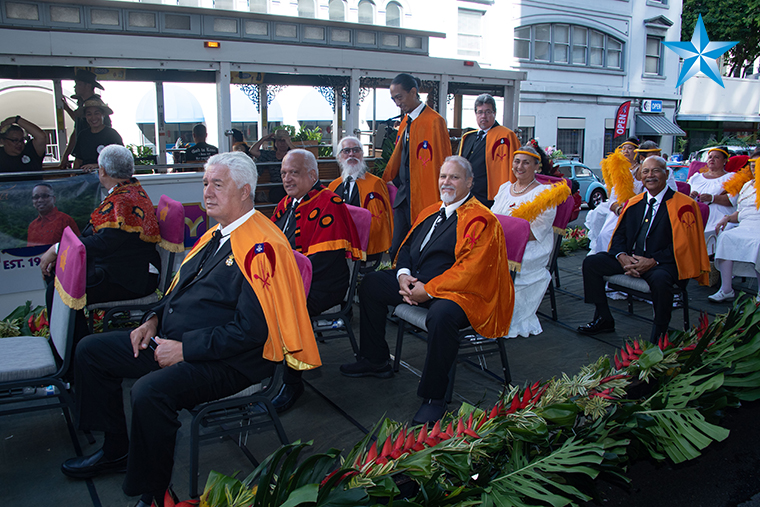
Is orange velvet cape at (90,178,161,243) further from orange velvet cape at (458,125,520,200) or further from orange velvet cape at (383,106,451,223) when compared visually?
orange velvet cape at (458,125,520,200)

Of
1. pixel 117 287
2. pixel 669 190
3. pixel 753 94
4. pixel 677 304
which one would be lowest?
pixel 677 304

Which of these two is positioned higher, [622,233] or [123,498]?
[622,233]

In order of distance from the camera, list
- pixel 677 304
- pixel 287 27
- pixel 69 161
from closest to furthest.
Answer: pixel 677 304 < pixel 69 161 < pixel 287 27

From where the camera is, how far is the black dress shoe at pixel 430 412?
320 cm

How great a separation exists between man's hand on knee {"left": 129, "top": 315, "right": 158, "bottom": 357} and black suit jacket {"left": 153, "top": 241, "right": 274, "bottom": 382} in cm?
5

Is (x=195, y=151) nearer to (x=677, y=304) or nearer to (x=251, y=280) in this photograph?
(x=251, y=280)

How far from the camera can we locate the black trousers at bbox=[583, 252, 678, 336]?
426 centimetres

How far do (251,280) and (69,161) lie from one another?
4718 mm

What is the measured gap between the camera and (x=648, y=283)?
173 inches

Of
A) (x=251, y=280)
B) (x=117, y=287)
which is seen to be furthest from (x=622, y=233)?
(x=117, y=287)

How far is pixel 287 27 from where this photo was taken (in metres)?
7.64

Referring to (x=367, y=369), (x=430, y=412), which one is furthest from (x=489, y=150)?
(x=430, y=412)

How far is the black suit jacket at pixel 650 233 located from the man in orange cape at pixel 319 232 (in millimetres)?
2415

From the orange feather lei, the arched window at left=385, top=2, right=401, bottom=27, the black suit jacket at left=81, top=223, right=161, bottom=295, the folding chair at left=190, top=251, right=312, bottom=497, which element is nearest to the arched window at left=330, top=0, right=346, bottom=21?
the arched window at left=385, top=2, right=401, bottom=27
